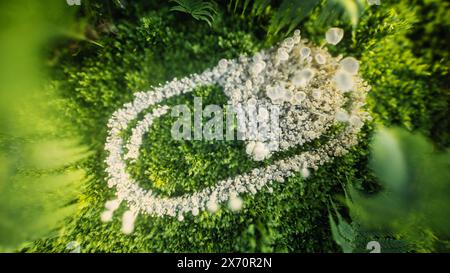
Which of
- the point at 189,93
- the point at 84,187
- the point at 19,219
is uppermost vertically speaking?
the point at 189,93

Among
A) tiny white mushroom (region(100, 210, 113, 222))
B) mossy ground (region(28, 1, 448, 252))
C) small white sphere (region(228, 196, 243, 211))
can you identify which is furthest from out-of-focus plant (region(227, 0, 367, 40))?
tiny white mushroom (region(100, 210, 113, 222))

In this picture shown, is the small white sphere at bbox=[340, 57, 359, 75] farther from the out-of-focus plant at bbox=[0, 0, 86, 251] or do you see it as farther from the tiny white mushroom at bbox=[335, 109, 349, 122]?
the out-of-focus plant at bbox=[0, 0, 86, 251]

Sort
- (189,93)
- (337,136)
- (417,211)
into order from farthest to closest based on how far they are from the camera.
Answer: (189,93), (337,136), (417,211)

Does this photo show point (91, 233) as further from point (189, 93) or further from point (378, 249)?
point (378, 249)

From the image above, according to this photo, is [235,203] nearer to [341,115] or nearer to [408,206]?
[341,115]

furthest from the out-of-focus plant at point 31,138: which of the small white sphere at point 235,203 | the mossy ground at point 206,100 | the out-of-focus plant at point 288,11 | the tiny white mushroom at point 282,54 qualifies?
the tiny white mushroom at point 282,54

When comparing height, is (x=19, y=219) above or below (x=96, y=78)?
below

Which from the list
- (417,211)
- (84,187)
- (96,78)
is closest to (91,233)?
(84,187)
